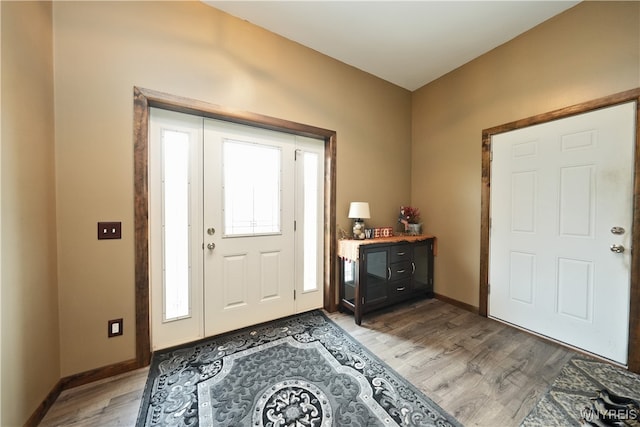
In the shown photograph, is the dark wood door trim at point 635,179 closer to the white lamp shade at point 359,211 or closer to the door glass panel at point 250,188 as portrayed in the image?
the white lamp shade at point 359,211

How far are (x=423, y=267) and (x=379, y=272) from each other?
2.75 ft

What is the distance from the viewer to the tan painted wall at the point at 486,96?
178 cm

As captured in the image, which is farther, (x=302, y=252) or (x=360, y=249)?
(x=302, y=252)

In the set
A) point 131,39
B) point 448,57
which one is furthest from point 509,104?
point 131,39

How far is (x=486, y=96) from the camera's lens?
252cm

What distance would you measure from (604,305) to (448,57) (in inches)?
111

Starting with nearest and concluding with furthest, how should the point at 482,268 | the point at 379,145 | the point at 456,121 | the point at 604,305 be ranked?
the point at 604,305 < the point at 482,268 < the point at 456,121 < the point at 379,145

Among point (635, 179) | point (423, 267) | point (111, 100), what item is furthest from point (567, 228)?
point (111, 100)

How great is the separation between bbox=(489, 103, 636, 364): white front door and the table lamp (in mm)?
1427

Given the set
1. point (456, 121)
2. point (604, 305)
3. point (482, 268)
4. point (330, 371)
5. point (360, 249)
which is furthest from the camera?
point (456, 121)

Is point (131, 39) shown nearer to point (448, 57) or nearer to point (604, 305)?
point (448, 57)

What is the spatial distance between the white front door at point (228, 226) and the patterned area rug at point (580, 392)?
75.3 inches

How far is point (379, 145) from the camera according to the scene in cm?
299

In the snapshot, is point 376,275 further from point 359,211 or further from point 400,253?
point 359,211
